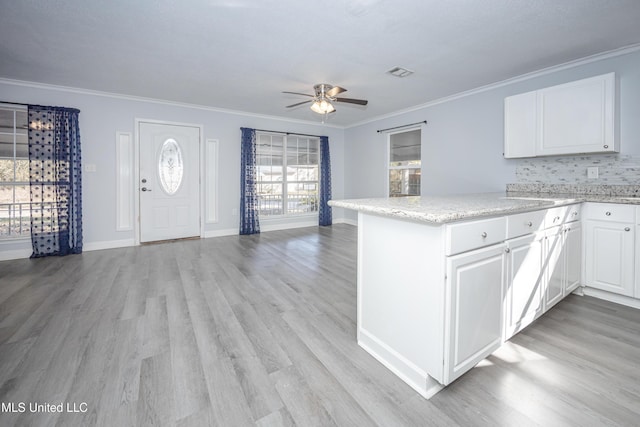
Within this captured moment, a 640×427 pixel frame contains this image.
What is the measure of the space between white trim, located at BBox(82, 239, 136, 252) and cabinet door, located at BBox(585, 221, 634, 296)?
5.78 m

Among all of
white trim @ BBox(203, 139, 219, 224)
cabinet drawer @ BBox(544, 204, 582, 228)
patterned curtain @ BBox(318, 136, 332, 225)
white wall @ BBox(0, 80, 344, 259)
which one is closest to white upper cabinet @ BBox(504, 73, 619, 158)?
cabinet drawer @ BBox(544, 204, 582, 228)

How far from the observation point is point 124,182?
4.47m

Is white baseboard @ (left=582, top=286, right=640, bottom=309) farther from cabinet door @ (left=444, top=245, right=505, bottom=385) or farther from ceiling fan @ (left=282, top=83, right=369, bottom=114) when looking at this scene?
ceiling fan @ (left=282, top=83, right=369, bottom=114)

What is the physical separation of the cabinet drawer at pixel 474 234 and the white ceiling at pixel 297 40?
171 centimetres

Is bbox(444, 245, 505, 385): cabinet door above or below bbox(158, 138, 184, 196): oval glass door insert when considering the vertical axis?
below

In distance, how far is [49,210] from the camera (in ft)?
12.7

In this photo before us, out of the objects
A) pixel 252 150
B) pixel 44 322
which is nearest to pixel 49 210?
pixel 44 322

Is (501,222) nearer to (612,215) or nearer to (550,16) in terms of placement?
(612,215)

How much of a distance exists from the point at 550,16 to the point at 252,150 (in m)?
4.49

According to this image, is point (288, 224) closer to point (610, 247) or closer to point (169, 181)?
point (169, 181)

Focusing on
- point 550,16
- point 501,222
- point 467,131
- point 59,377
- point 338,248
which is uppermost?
point 550,16

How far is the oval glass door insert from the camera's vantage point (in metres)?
4.77

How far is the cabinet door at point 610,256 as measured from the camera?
2354 millimetres

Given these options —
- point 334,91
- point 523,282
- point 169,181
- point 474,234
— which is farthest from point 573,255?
point 169,181
